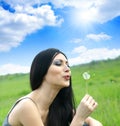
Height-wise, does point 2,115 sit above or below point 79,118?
below

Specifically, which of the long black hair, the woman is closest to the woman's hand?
the woman

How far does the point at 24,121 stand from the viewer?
3.99m

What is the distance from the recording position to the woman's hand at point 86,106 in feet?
12.5

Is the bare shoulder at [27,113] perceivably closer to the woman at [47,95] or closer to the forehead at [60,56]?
the woman at [47,95]

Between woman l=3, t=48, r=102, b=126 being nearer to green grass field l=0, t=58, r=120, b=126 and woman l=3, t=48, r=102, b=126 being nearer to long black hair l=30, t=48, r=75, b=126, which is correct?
long black hair l=30, t=48, r=75, b=126

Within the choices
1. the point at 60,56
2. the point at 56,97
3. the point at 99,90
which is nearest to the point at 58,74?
the point at 60,56

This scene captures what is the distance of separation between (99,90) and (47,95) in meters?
5.75

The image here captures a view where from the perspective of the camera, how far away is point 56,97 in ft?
14.0

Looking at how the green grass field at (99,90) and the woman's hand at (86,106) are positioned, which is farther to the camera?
the green grass field at (99,90)

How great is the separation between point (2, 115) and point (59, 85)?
15.9 ft

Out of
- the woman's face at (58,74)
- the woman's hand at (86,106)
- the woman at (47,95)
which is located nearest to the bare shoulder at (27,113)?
the woman at (47,95)

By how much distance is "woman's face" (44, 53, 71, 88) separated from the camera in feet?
12.8

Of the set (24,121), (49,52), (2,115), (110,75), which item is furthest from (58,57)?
(110,75)

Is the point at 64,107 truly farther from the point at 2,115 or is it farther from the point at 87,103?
the point at 2,115
